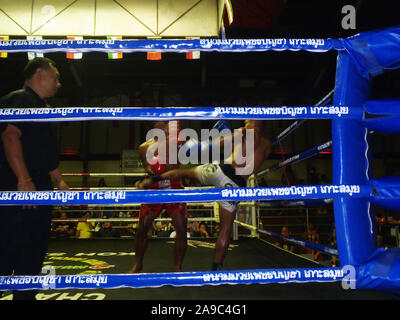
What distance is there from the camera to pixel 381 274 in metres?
1.17

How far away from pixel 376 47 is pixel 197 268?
6.36 ft

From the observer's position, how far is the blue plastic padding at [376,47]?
4.39 ft

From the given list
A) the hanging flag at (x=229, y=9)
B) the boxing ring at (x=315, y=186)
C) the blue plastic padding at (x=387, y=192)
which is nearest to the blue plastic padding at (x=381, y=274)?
the boxing ring at (x=315, y=186)

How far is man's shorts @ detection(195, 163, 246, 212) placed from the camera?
7.08 feet

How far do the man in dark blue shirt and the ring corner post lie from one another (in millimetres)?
1444

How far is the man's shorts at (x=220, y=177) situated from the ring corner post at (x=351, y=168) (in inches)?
36.1

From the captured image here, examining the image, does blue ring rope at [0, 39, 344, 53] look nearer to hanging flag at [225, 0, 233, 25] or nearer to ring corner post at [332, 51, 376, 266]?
ring corner post at [332, 51, 376, 266]

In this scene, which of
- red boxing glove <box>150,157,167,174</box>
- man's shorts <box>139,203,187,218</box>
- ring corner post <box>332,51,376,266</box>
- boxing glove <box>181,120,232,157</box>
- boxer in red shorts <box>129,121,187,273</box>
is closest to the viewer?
ring corner post <box>332,51,376,266</box>

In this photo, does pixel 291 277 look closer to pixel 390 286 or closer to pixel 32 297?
pixel 390 286

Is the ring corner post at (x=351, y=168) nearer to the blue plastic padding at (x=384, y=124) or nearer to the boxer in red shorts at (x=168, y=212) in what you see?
the blue plastic padding at (x=384, y=124)

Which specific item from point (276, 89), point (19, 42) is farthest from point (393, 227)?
point (276, 89)

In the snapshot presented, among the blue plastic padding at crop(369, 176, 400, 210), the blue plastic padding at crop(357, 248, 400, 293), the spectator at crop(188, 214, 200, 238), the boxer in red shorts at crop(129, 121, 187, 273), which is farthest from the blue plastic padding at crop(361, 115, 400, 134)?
the spectator at crop(188, 214, 200, 238)

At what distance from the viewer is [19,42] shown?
139 cm
